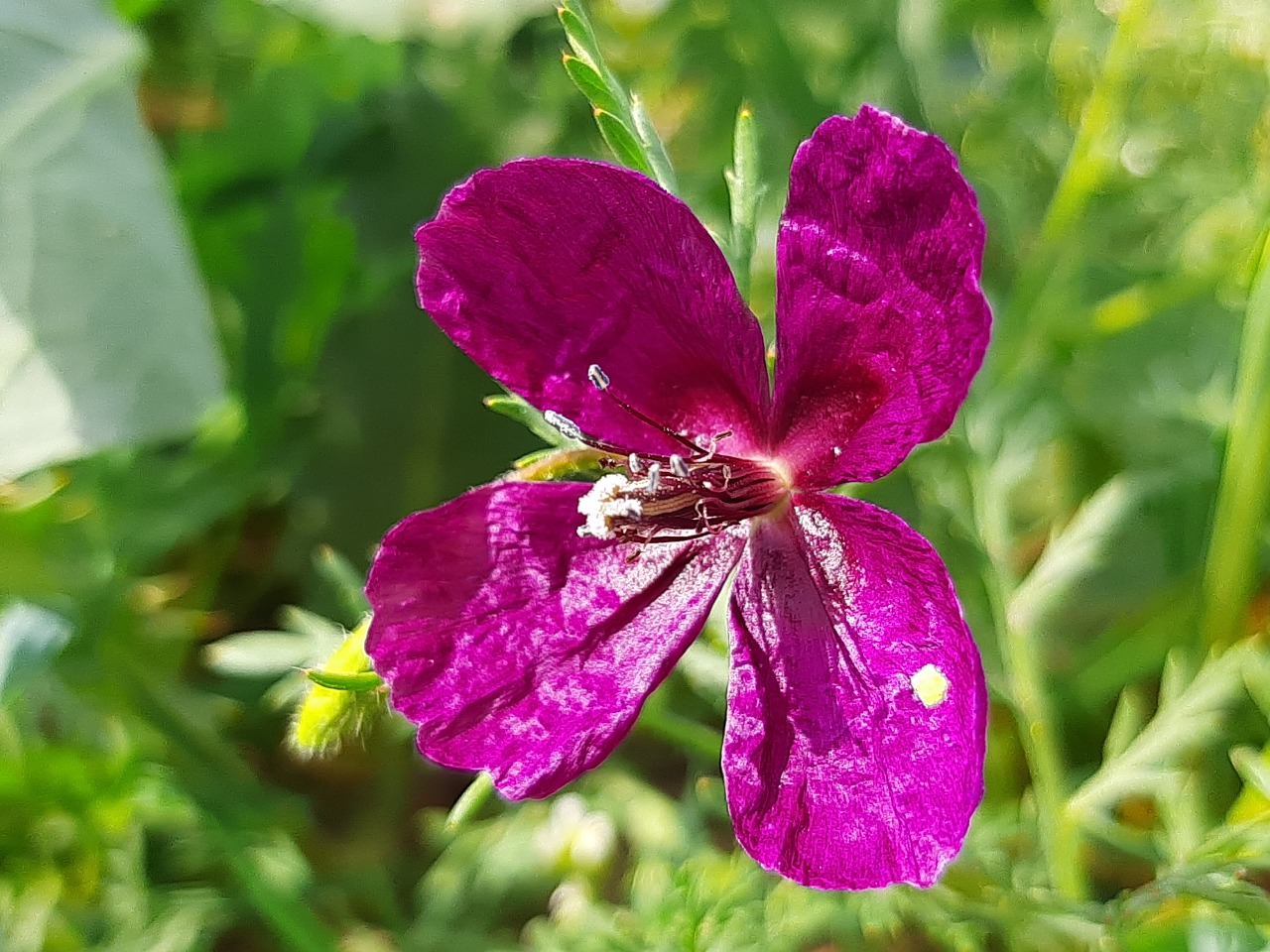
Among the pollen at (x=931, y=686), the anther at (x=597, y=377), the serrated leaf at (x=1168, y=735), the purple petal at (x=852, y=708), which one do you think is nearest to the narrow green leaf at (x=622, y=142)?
the anther at (x=597, y=377)

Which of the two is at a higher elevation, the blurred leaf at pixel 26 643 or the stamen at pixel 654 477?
the stamen at pixel 654 477

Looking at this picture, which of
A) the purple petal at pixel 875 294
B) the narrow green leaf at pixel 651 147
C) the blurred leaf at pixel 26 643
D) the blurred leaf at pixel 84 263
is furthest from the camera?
the blurred leaf at pixel 84 263

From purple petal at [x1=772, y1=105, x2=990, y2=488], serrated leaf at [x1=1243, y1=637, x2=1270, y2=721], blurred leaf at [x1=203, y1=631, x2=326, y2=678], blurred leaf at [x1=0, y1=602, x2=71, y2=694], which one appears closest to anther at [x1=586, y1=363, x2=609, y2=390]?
purple petal at [x1=772, y1=105, x2=990, y2=488]

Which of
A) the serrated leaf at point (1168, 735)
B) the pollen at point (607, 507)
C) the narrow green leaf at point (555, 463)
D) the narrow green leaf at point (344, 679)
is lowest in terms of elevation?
the serrated leaf at point (1168, 735)

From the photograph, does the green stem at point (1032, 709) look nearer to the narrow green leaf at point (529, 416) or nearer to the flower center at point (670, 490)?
the flower center at point (670, 490)

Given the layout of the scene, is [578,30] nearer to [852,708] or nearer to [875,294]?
[875,294]

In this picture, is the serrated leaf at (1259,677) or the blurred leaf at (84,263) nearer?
the serrated leaf at (1259,677)

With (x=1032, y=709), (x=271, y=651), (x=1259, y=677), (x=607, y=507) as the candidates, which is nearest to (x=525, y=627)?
(x=607, y=507)
